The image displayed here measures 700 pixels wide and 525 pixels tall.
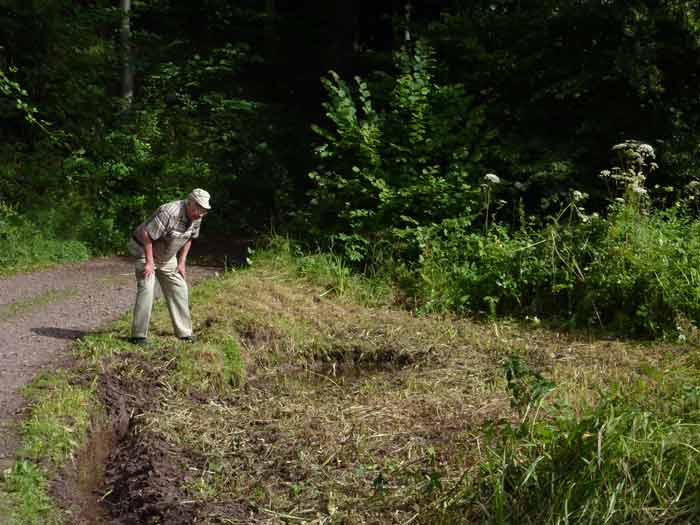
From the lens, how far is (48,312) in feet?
31.4

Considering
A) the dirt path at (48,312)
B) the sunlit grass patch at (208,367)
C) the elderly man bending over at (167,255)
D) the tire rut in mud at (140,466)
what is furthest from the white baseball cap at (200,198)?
the dirt path at (48,312)

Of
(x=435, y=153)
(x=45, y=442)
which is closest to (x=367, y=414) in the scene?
(x=45, y=442)

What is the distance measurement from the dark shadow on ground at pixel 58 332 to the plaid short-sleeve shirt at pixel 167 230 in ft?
3.84

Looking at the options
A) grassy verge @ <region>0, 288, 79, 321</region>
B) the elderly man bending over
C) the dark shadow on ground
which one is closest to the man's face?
the elderly man bending over

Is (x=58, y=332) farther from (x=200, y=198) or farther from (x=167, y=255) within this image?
(x=200, y=198)

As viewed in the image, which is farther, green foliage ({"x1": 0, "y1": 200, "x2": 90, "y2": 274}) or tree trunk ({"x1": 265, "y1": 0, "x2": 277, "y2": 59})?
tree trunk ({"x1": 265, "y1": 0, "x2": 277, "y2": 59})

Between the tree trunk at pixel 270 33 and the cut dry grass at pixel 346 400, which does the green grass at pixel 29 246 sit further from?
the tree trunk at pixel 270 33

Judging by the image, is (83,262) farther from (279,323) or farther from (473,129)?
(473,129)

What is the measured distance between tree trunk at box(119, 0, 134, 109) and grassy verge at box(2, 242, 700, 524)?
792cm

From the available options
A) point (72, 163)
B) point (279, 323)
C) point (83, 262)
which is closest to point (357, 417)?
point (279, 323)

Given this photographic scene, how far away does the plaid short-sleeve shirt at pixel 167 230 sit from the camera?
780 centimetres

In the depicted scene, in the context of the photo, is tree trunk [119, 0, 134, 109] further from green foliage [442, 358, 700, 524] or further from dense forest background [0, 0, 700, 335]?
green foliage [442, 358, 700, 524]

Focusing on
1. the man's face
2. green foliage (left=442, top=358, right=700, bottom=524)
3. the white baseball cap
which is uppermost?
the white baseball cap

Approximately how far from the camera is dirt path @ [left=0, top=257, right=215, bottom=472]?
714 centimetres
